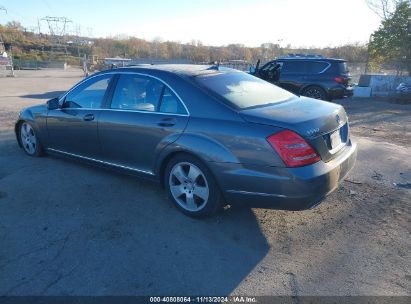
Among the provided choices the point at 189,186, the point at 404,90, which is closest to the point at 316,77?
the point at 404,90

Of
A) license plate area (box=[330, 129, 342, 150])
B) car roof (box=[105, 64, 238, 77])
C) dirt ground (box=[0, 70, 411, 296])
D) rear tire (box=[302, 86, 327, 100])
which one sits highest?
car roof (box=[105, 64, 238, 77])

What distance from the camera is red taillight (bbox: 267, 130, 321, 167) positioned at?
3.06 m

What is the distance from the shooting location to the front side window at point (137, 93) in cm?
397

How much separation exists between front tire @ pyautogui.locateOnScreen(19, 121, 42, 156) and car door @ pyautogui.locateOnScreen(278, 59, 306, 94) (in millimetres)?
9136

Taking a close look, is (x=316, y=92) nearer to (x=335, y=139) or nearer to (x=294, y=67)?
(x=294, y=67)

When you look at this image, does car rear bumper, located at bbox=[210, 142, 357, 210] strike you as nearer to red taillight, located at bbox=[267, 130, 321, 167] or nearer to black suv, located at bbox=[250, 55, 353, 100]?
red taillight, located at bbox=[267, 130, 321, 167]

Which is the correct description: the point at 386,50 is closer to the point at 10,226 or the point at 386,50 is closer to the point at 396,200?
the point at 396,200

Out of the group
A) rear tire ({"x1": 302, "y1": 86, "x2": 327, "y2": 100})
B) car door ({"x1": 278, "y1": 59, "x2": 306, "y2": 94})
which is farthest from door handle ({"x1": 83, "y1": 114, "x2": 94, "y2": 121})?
rear tire ({"x1": 302, "y1": 86, "x2": 327, "y2": 100})

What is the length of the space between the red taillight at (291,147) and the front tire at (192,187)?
2.53 feet

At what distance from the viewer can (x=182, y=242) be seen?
3311mm

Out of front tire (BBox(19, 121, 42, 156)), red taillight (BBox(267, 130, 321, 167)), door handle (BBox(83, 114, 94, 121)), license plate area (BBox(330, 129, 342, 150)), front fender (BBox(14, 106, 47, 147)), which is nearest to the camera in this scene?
red taillight (BBox(267, 130, 321, 167))

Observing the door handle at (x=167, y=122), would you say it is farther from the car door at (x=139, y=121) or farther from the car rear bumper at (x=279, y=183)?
the car rear bumper at (x=279, y=183)

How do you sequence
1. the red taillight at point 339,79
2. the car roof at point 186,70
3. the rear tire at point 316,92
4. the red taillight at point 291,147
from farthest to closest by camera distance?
the rear tire at point 316,92
the red taillight at point 339,79
the car roof at point 186,70
the red taillight at point 291,147

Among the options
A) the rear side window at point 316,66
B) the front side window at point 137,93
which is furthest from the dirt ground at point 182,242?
the rear side window at point 316,66
